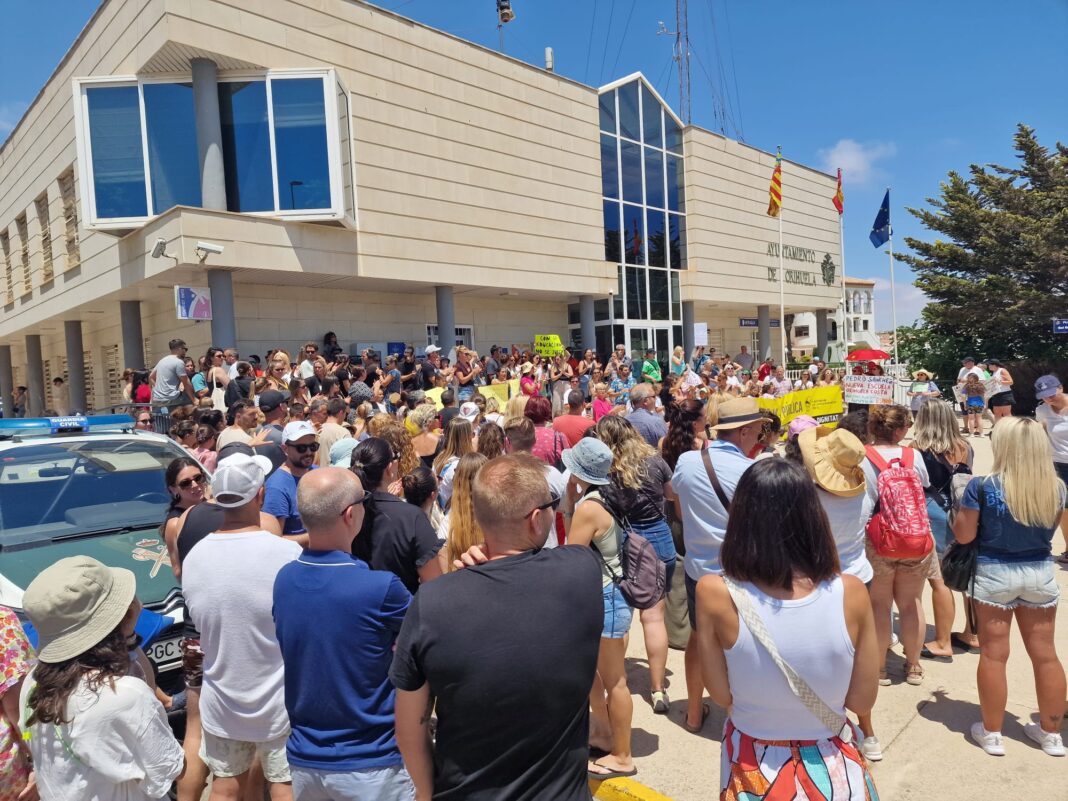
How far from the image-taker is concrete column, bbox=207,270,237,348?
44.8 ft

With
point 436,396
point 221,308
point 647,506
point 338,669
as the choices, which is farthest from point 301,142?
point 338,669

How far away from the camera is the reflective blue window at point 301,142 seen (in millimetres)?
14125

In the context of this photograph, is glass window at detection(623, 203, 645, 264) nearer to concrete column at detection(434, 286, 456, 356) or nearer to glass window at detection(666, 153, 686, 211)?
glass window at detection(666, 153, 686, 211)

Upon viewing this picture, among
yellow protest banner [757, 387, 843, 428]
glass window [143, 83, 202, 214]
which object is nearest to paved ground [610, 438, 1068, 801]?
yellow protest banner [757, 387, 843, 428]

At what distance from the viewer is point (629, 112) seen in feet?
80.6

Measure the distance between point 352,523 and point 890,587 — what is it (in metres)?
3.60

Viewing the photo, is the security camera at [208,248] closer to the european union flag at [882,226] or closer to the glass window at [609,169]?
the glass window at [609,169]

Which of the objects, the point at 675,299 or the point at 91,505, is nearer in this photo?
the point at 91,505

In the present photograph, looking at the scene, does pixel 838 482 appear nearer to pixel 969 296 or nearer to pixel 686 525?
pixel 686 525

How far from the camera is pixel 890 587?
13.7 ft

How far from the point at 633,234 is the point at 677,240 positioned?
2.87 metres

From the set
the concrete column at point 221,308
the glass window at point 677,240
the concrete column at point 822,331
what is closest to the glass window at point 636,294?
the glass window at point 677,240

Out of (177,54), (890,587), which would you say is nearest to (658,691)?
(890,587)

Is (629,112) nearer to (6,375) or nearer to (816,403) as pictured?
(816,403)
